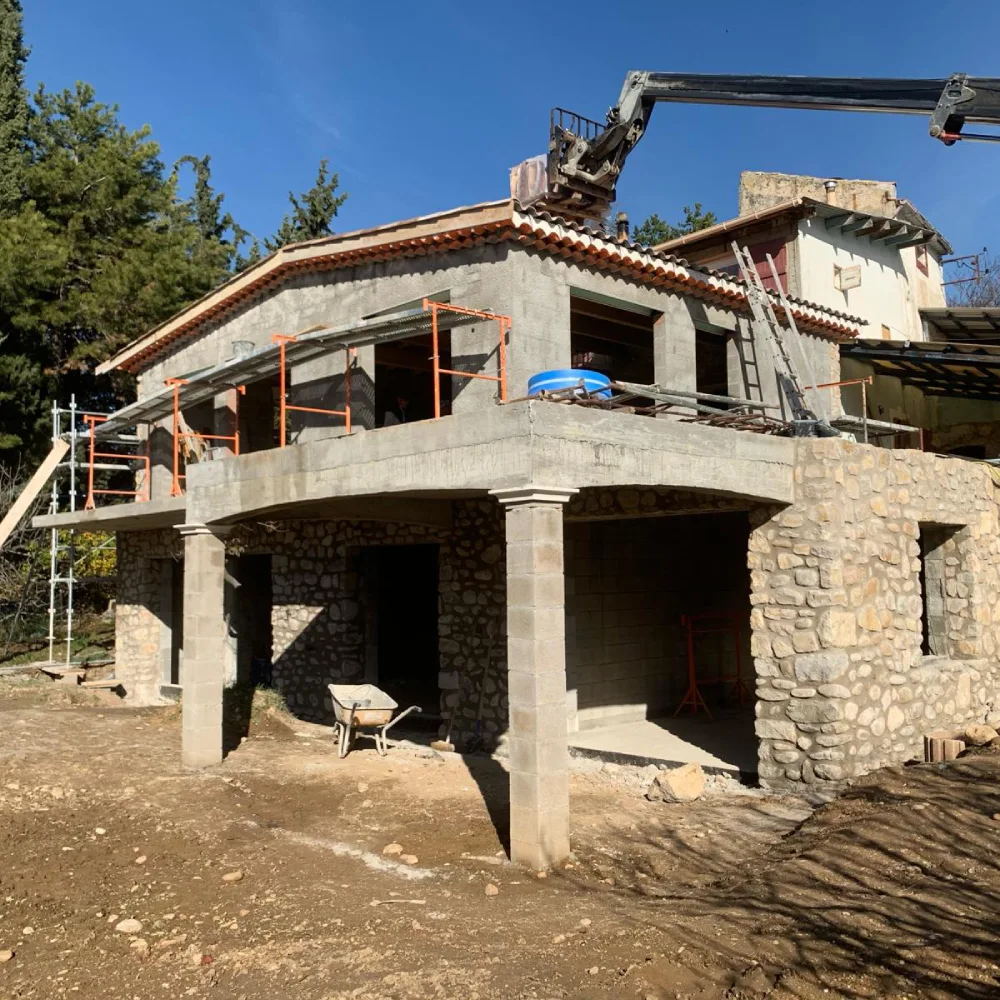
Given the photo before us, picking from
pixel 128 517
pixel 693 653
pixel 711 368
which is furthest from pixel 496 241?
pixel 128 517

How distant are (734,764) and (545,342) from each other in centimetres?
512

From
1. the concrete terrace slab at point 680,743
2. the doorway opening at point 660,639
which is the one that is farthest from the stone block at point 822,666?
the doorway opening at point 660,639

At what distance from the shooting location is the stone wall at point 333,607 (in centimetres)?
1130

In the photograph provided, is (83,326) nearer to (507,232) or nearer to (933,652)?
(507,232)

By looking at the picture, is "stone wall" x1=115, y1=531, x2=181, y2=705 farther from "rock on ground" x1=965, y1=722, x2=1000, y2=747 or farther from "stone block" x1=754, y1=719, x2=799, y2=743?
"rock on ground" x1=965, y1=722, x2=1000, y2=747

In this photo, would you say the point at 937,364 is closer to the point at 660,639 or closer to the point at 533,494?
the point at 660,639

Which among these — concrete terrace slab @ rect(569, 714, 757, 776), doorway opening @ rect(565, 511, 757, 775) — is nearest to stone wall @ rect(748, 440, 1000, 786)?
concrete terrace slab @ rect(569, 714, 757, 776)

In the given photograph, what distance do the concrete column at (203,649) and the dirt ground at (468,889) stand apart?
0.41m

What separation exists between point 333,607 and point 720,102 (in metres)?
8.86

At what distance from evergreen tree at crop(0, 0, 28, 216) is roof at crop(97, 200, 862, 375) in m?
12.0

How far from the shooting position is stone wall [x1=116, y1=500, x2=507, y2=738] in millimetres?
11297

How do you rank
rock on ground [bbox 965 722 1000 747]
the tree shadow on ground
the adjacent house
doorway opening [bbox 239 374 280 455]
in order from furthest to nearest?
doorway opening [bbox 239 374 280 455]
rock on ground [bbox 965 722 1000 747]
the adjacent house
the tree shadow on ground

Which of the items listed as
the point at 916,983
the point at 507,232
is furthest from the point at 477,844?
the point at 507,232

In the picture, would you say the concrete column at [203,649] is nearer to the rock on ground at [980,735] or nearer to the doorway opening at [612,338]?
the doorway opening at [612,338]
